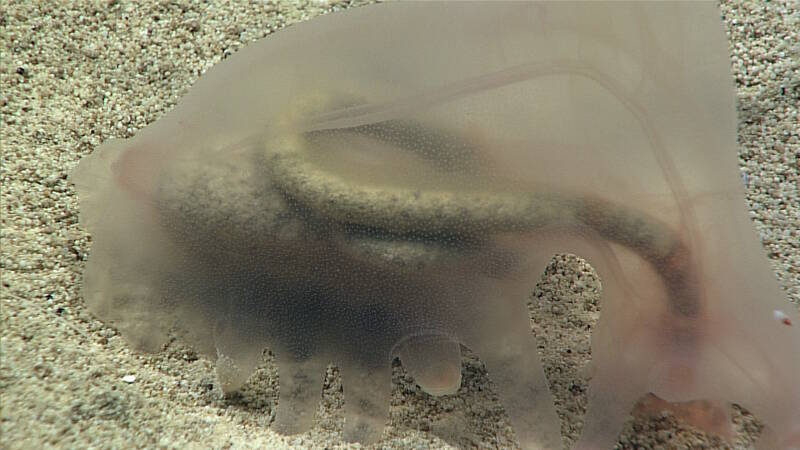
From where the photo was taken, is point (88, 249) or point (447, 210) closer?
point (447, 210)

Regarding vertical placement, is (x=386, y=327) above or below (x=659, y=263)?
below

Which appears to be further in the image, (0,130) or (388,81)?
(0,130)

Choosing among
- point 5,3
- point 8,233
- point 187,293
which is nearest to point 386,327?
point 187,293

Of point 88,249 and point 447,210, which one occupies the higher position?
point 447,210

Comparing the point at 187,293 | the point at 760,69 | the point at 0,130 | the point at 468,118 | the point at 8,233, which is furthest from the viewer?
the point at 760,69

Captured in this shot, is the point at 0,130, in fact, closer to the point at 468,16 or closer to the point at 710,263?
the point at 468,16

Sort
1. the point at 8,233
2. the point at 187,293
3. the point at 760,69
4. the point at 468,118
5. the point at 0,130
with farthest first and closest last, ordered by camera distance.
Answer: the point at 760,69, the point at 0,130, the point at 8,233, the point at 187,293, the point at 468,118

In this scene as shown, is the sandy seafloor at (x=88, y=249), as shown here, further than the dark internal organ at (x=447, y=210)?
Yes

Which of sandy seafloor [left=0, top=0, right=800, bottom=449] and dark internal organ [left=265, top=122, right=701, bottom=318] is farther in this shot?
sandy seafloor [left=0, top=0, right=800, bottom=449]
